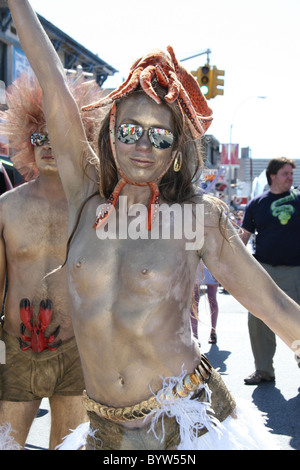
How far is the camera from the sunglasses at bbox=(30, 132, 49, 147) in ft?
11.3

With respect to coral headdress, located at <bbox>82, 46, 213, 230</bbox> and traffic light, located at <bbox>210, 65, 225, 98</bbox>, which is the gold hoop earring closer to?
coral headdress, located at <bbox>82, 46, 213, 230</bbox>

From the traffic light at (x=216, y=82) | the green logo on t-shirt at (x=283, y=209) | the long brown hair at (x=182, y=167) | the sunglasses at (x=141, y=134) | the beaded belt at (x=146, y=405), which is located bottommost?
the beaded belt at (x=146, y=405)

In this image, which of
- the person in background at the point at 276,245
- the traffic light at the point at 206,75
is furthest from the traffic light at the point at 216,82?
the person in background at the point at 276,245

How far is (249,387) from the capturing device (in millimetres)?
6082

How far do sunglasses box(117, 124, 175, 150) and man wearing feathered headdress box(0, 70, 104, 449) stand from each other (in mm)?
1064

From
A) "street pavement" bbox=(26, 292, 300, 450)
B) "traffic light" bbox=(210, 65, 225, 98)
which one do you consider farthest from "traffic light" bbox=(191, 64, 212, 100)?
"street pavement" bbox=(26, 292, 300, 450)

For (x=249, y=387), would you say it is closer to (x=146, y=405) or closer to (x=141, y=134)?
(x=146, y=405)

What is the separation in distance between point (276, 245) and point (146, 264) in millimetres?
4290

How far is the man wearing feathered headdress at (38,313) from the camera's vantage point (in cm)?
319

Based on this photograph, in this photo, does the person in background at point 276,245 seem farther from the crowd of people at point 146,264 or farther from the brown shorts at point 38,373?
the crowd of people at point 146,264

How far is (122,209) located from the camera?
91.4 inches

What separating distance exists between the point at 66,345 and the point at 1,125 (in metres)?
1.42

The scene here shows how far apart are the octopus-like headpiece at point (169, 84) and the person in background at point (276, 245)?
3.81 m
